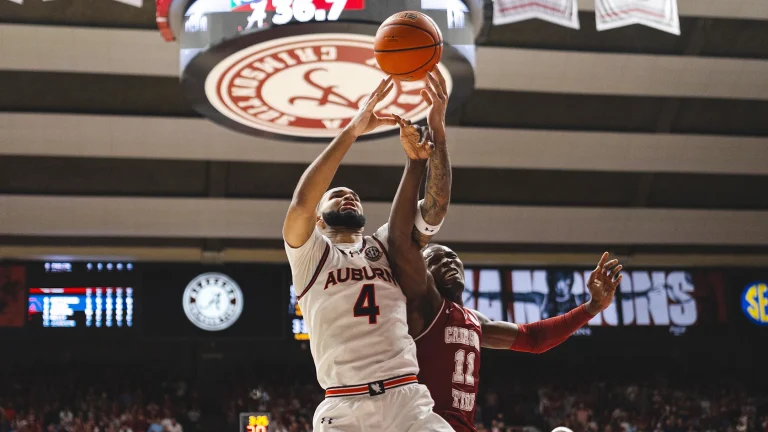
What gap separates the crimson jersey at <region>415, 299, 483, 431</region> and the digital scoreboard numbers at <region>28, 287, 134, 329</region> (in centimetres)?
1344

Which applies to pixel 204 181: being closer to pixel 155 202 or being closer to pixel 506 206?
pixel 155 202

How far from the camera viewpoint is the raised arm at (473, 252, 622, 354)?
524 centimetres

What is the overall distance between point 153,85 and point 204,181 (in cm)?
264

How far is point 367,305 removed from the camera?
13.1 feet

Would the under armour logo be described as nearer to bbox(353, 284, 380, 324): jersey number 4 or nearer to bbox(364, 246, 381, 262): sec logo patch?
bbox(353, 284, 380, 324): jersey number 4

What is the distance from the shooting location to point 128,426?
50.5ft

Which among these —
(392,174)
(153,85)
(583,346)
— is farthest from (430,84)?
(583,346)

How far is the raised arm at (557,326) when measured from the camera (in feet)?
17.2

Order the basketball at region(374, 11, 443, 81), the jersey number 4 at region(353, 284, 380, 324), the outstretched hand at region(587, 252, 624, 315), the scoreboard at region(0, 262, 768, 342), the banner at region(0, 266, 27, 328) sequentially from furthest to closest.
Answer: the scoreboard at region(0, 262, 768, 342), the banner at region(0, 266, 27, 328), the outstretched hand at region(587, 252, 624, 315), the basketball at region(374, 11, 443, 81), the jersey number 4 at region(353, 284, 380, 324)

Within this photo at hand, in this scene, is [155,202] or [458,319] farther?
[155,202]

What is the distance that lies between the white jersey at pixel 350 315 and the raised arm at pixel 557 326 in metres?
1.27

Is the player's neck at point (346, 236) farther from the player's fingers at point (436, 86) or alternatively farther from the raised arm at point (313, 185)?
the player's fingers at point (436, 86)

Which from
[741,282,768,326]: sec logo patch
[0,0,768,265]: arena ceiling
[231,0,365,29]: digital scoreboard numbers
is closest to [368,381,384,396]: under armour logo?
[231,0,365,29]: digital scoreboard numbers

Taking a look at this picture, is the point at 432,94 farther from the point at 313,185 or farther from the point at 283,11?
the point at 283,11
